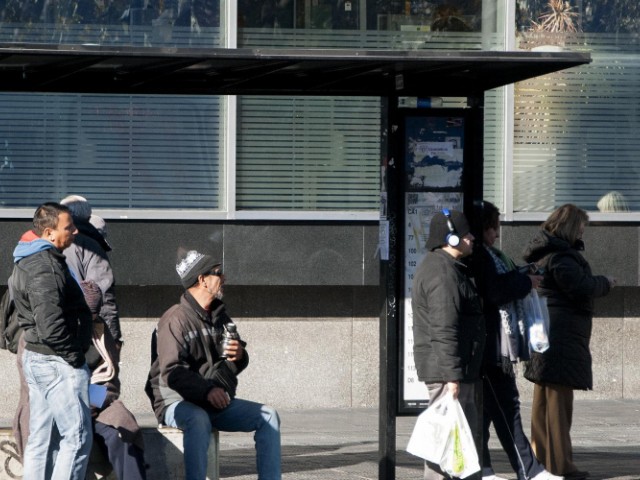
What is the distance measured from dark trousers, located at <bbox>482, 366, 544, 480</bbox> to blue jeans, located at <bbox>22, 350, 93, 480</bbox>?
2.46 metres

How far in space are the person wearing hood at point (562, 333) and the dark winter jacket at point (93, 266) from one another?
2.59 meters

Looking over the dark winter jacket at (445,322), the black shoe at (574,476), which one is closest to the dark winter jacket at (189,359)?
the dark winter jacket at (445,322)

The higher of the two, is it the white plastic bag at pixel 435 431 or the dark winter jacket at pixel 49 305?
the dark winter jacket at pixel 49 305

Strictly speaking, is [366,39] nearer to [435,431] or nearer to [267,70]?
[267,70]

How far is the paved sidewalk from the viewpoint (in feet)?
26.7

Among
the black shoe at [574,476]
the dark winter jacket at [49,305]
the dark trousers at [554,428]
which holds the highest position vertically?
the dark winter jacket at [49,305]

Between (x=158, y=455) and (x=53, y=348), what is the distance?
1063mm

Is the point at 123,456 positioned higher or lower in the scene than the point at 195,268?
lower

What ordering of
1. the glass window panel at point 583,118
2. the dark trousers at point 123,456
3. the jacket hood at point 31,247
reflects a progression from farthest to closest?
the glass window panel at point 583,118 < the dark trousers at point 123,456 < the jacket hood at point 31,247

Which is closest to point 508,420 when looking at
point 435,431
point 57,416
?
point 435,431

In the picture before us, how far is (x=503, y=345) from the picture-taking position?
24.3 ft

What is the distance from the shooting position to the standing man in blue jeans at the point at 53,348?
604cm

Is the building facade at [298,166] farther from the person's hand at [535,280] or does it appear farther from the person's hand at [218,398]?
the person's hand at [218,398]

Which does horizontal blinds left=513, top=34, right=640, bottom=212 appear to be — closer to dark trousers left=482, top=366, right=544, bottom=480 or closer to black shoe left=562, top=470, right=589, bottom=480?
black shoe left=562, top=470, right=589, bottom=480
